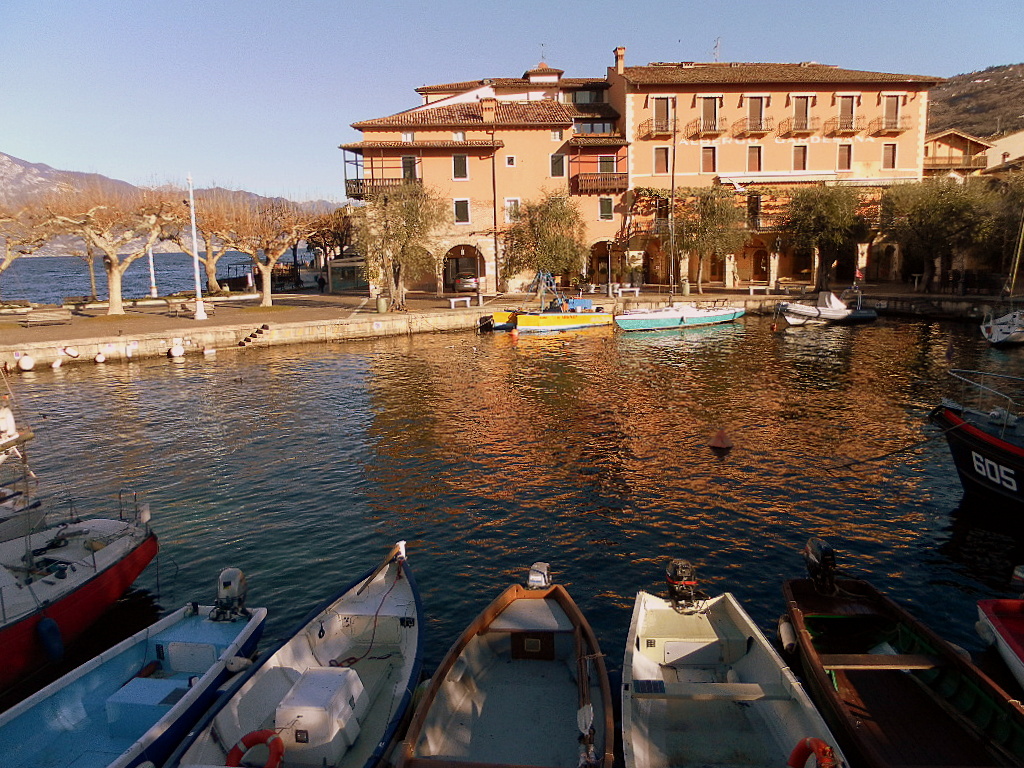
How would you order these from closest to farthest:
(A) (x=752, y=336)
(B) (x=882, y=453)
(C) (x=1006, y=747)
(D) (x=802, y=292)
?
(C) (x=1006, y=747)
(B) (x=882, y=453)
(A) (x=752, y=336)
(D) (x=802, y=292)

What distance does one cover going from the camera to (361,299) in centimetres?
5472

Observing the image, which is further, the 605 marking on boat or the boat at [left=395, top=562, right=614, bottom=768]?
the 605 marking on boat

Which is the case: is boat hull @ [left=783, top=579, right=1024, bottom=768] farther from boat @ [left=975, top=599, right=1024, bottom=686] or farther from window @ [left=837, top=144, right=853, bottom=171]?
window @ [left=837, top=144, right=853, bottom=171]

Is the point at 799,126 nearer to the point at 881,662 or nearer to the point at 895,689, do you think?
the point at 895,689

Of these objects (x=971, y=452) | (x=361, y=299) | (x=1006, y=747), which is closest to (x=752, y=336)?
(x=971, y=452)

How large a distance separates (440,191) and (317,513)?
133 ft

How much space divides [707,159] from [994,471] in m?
45.8

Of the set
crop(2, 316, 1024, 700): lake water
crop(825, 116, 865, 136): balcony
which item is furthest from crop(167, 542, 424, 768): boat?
crop(825, 116, 865, 136): balcony

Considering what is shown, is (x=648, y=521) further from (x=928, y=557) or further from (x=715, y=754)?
(x=715, y=754)

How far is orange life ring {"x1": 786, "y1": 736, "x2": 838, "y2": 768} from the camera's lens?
684cm

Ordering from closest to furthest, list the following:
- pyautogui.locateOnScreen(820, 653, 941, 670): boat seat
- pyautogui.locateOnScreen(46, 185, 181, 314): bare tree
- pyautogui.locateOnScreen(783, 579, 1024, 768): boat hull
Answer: pyautogui.locateOnScreen(783, 579, 1024, 768): boat hull, pyautogui.locateOnScreen(820, 653, 941, 670): boat seat, pyautogui.locateOnScreen(46, 185, 181, 314): bare tree

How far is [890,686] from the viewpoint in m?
9.31

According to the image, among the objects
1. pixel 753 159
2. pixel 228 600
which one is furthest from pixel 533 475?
pixel 753 159

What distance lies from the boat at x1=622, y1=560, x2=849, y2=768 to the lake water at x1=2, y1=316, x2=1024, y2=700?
1.58m
